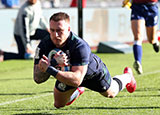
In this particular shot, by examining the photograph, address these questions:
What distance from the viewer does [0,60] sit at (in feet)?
39.0

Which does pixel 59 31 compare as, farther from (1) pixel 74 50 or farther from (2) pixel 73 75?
(2) pixel 73 75

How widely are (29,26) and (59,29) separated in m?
7.30

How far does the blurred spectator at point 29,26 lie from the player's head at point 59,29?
706 centimetres

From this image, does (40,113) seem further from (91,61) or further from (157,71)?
(157,71)

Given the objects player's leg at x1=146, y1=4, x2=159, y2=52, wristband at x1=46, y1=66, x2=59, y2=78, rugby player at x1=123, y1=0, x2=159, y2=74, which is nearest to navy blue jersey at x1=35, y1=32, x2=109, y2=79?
wristband at x1=46, y1=66, x2=59, y2=78

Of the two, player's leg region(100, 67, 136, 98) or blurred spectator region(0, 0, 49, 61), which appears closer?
player's leg region(100, 67, 136, 98)

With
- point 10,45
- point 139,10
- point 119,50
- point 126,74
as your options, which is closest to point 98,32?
point 119,50

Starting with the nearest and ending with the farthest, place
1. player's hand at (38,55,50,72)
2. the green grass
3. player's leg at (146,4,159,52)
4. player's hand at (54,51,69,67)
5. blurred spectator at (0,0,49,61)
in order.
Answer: player's hand at (38,55,50,72) → player's hand at (54,51,69,67) → the green grass → player's leg at (146,4,159,52) → blurred spectator at (0,0,49,61)

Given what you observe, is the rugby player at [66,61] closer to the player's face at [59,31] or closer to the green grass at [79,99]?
the player's face at [59,31]

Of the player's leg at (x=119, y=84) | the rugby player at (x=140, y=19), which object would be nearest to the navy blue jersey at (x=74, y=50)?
the player's leg at (x=119, y=84)

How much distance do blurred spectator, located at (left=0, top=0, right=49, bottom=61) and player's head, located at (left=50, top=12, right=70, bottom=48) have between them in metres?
7.06

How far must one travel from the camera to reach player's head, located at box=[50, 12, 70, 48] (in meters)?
4.69

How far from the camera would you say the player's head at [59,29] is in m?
4.69

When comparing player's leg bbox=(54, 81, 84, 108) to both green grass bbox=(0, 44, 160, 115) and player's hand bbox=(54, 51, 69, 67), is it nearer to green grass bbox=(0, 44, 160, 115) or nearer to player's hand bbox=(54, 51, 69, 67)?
green grass bbox=(0, 44, 160, 115)
